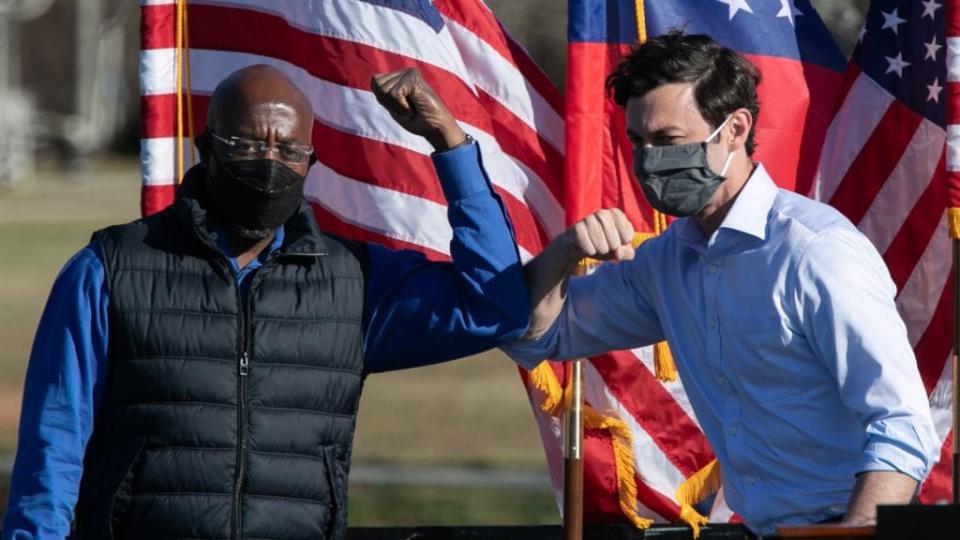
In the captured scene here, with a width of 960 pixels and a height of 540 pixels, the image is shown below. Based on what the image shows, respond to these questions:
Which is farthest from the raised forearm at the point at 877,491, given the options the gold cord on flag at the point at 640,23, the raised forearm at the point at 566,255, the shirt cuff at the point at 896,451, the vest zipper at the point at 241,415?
the gold cord on flag at the point at 640,23

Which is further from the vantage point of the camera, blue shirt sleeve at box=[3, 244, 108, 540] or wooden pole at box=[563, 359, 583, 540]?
wooden pole at box=[563, 359, 583, 540]

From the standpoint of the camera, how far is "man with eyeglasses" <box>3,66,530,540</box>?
399cm

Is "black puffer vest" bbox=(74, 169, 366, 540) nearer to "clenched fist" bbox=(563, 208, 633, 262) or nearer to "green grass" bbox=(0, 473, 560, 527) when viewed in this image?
"clenched fist" bbox=(563, 208, 633, 262)

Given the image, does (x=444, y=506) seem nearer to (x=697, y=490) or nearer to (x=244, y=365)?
(x=697, y=490)

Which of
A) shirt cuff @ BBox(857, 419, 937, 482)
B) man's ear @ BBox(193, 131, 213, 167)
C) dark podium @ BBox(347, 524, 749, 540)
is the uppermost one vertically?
man's ear @ BBox(193, 131, 213, 167)

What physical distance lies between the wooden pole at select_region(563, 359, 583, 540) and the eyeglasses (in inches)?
60.0

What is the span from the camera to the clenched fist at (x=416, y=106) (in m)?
4.19

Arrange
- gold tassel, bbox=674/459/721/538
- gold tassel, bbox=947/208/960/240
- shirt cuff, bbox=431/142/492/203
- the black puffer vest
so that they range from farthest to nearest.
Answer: gold tassel, bbox=674/459/721/538
gold tassel, bbox=947/208/960/240
shirt cuff, bbox=431/142/492/203
the black puffer vest

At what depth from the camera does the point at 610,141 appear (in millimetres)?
5766

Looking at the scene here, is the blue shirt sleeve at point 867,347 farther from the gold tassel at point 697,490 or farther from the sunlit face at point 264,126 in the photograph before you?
the gold tassel at point 697,490

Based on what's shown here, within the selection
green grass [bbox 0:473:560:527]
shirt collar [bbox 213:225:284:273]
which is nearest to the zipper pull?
shirt collar [bbox 213:225:284:273]

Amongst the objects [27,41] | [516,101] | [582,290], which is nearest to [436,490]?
[516,101]

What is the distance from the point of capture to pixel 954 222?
545 centimetres

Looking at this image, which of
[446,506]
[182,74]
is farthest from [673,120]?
[446,506]
